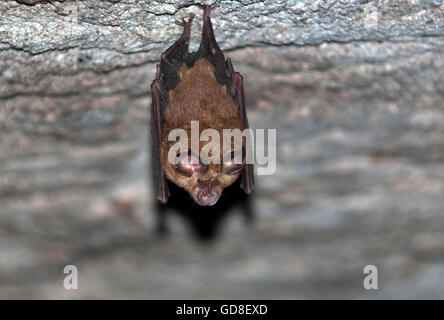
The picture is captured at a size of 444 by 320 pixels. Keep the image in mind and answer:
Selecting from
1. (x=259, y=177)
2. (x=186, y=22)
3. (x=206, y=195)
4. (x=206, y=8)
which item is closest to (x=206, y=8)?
(x=206, y=8)

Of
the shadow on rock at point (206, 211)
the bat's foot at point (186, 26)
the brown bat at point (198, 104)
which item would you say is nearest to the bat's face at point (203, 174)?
the brown bat at point (198, 104)

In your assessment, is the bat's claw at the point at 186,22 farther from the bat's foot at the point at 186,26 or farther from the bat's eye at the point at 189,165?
the bat's eye at the point at 189,165

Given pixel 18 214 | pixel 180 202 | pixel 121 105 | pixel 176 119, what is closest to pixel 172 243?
pixel 180 202

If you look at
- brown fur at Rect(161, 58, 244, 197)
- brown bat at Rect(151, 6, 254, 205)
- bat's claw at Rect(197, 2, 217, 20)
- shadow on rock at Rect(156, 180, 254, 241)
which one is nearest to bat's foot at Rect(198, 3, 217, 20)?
bat's claw at Rect(197, 2, 217, 20)

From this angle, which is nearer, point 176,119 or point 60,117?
point 176,119

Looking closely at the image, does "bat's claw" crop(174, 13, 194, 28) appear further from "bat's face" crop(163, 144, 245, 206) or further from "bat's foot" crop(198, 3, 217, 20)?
"bat's face" crop(163, 144, 245, 206)

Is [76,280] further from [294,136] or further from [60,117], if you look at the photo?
[294,136]
